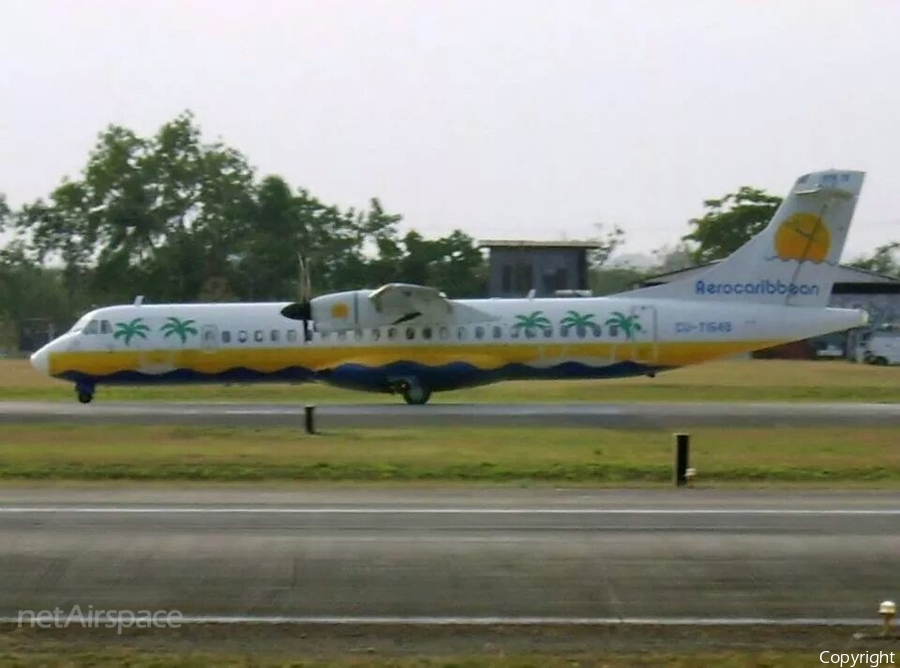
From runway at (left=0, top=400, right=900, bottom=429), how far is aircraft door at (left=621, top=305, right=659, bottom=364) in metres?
1.42

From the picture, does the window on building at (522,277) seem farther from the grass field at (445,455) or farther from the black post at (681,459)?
the black post at (681,459)

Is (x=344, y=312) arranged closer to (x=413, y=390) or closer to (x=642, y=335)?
(x=413, y=390)

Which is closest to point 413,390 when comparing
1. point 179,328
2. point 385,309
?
point 385,309

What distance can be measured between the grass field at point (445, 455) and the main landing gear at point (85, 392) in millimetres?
7253

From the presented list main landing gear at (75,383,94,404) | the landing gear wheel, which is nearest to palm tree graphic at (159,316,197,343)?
main landing gear at (75,383,94,404)

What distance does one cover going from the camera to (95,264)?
81812 millimetres

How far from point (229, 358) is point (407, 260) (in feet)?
148

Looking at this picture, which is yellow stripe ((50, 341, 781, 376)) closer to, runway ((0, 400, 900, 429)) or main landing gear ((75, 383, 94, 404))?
main landing gear ((75, 383, 94, 404))

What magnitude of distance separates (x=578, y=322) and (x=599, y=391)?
722 centimetres

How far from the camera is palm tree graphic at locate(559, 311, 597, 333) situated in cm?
3366

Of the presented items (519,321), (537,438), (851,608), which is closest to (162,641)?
(851,608)

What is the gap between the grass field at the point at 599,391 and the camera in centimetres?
3809

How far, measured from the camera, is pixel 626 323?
33688mm

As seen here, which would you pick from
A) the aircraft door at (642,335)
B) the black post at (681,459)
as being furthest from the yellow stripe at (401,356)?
the black post at (681,459)
